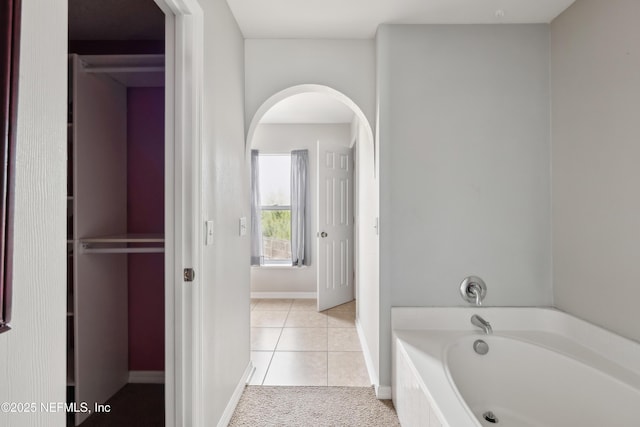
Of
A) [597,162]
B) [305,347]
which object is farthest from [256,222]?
[597,162]

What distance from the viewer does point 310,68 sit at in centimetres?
250

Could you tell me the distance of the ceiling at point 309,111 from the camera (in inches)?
157

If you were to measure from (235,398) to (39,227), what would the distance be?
1.87 meters

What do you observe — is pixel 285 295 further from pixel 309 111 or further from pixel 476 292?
pixel 476 292

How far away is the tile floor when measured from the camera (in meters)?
2.59

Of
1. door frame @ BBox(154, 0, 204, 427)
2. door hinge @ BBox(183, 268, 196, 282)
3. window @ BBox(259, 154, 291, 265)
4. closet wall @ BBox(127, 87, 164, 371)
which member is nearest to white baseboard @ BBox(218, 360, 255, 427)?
door frame @ BBox(154, 0, 204, 427)

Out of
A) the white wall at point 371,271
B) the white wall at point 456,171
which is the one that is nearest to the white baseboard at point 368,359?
the white wall at point 371,271

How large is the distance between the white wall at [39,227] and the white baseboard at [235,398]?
4.52 feet

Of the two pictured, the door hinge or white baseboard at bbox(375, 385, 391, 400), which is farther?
white baseboard at bbox(375, 385, 391, 400)

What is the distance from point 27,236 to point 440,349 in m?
1.89

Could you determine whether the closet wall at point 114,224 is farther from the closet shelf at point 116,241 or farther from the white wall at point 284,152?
the white wall at point 284,152

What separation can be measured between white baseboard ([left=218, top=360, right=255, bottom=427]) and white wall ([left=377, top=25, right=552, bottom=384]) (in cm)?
113

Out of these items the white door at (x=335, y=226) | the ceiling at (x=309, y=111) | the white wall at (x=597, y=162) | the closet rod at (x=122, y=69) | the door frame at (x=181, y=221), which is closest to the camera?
the door frame at (x=181, y=221)

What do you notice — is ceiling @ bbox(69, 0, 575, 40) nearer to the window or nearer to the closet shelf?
the closet shelf
